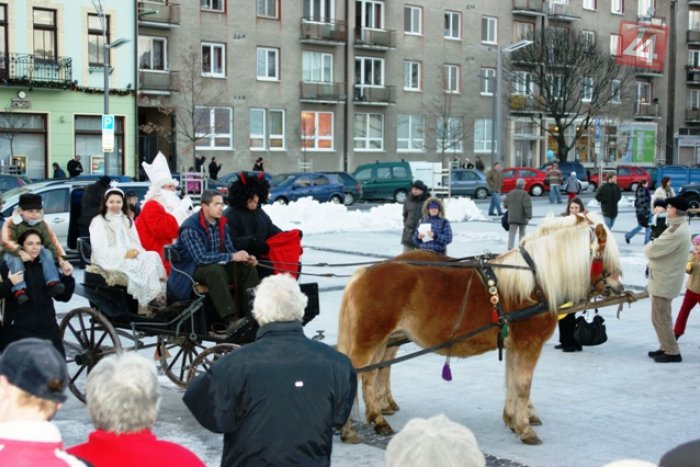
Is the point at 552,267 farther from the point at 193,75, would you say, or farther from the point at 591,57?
the point at 591,57

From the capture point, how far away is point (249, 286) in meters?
8.69

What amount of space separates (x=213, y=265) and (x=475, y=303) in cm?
226

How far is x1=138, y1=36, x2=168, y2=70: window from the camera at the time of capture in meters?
43.6

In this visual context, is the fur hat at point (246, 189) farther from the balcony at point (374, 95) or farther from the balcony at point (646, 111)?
the balcony at point (646, 111)

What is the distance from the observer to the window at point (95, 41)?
4050 centimetres

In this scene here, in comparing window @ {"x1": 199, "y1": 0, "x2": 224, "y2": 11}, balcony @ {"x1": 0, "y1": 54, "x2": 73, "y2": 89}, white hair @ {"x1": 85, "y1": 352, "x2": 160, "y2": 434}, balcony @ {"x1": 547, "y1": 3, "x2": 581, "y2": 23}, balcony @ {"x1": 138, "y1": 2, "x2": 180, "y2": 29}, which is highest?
balcony @ {"x1": 547, "y1": 3, "x2": 581, "y2": 23}

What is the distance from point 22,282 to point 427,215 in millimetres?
6923

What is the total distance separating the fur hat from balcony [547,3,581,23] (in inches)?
2113

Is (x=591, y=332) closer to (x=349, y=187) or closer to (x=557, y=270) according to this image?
(x=557, y=270)

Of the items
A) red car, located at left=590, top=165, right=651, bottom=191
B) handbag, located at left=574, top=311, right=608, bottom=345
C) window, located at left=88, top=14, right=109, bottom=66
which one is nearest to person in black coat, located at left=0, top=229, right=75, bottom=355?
handbag, located at left=574, top=311, right=608, bottom=345

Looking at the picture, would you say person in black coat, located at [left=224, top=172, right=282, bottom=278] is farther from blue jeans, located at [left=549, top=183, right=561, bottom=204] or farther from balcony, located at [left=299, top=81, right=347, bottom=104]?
balcony, located at [left=299, top=81, right=347, bottom=104]

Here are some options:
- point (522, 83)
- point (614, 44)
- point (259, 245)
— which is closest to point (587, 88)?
point (522, 83)

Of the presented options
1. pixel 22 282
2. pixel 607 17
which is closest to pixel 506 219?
pixel 22 282

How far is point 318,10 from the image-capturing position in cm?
5016
